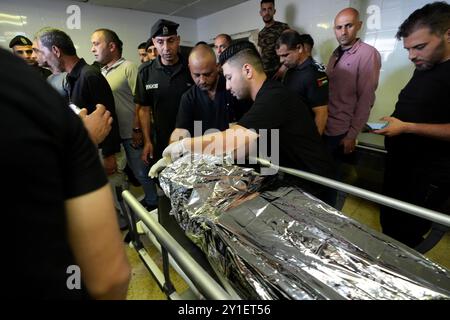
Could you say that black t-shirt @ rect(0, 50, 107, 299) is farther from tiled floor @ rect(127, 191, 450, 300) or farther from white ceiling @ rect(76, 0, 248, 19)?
white ceiling @ rect(76, 0, 248, 19)

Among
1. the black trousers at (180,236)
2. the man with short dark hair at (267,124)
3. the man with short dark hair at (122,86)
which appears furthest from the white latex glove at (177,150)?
the man with short dark hair at (122,86)

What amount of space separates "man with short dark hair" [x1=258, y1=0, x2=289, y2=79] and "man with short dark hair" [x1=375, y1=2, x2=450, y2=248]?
1.46m

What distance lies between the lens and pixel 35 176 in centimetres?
30

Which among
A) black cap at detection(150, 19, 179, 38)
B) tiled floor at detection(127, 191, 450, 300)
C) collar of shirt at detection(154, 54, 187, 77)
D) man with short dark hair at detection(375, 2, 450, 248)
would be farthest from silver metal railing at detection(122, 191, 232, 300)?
black cap at detection(150, 19, 179, 38)

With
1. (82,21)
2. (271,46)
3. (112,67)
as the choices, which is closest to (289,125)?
(112,67)

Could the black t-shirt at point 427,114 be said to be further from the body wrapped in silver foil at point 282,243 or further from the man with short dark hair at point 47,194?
the man with short dark hair at point 47,194

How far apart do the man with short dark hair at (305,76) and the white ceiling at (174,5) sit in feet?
7.92

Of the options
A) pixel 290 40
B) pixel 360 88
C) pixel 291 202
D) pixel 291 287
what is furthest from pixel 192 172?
pixel 360 88

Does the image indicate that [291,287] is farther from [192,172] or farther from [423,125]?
[423,125]

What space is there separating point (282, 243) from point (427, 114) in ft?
3.30

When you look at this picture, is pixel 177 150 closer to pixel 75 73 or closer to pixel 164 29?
pixel 75 73

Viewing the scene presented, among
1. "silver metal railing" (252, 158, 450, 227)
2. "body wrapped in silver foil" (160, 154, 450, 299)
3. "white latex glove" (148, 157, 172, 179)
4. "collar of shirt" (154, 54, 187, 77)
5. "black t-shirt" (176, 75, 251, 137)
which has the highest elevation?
"collar of shirt" (154, 54, 187, 77)

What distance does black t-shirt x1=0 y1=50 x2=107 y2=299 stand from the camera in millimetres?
289

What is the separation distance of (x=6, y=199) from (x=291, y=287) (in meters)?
0.61
